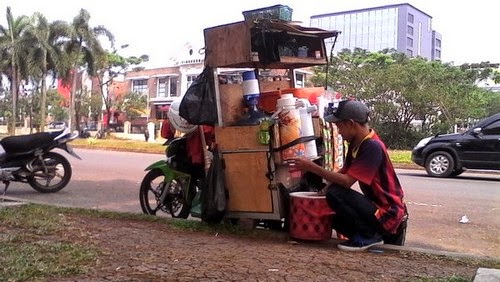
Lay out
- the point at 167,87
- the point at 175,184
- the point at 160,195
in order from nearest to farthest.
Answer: the point at 175,184
the point at 160,195
the point at 167,87

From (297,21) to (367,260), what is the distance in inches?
97.8

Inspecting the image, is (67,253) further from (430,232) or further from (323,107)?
(430,232)

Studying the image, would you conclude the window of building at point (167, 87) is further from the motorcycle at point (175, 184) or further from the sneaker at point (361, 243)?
the sneaker at point (361, 243)

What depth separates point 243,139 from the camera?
4973 mm

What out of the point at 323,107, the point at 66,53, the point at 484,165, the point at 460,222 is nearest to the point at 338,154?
the point at 323,107

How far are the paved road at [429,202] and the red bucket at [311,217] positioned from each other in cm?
144

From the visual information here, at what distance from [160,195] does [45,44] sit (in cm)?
3373

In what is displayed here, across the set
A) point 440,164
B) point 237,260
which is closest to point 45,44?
point 440,164

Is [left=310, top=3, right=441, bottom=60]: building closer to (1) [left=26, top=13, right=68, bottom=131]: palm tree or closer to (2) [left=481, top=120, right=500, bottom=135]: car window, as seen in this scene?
(1) [left=26, top=13, right=68, bottom=131]: palm tree

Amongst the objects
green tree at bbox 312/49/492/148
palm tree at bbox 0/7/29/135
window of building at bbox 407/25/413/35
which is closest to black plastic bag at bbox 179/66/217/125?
green tree at bbox 312/49/492/148

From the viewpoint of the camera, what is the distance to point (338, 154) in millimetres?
5562

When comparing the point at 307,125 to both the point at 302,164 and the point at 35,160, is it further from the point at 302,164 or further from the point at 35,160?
the point at 35,160

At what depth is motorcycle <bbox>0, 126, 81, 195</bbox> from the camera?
328 inches

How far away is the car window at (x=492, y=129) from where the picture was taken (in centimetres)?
1294
